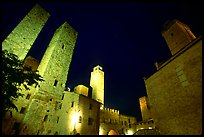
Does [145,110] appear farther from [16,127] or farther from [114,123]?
[16,127]

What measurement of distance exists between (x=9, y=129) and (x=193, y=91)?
18102 mm

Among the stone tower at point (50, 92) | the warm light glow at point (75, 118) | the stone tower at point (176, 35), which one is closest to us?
the stone tower at point (50, 92)

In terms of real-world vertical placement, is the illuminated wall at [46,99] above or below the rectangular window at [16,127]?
above

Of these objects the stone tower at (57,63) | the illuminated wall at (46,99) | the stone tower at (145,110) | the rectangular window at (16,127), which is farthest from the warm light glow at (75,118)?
the stone tower at (145,110)

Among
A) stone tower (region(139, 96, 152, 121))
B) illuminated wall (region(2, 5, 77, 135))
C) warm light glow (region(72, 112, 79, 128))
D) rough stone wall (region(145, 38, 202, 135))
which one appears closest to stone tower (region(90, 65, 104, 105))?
stone tower (region(139, 96, 152, 121))

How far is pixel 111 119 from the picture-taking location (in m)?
35.3

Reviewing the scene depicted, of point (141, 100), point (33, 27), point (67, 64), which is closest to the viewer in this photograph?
point (33, 27)

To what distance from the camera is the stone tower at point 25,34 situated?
1638 centimetres

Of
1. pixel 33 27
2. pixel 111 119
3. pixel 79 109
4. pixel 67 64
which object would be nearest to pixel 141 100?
pixel 111 119

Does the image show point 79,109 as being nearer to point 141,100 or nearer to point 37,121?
point 37,121

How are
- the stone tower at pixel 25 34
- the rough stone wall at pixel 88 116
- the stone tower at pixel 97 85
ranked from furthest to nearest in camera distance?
the stone tower at pixel 97 85, the rough stone wall at pixel 88 116, the stone tower at pixel 25 34

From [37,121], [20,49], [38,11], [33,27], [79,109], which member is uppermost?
[38,11]

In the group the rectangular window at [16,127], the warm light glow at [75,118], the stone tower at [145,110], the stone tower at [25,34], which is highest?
the stone tower at [25,34]

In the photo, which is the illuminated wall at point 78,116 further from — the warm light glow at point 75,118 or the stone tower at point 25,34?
the stone tower at point 25,34
